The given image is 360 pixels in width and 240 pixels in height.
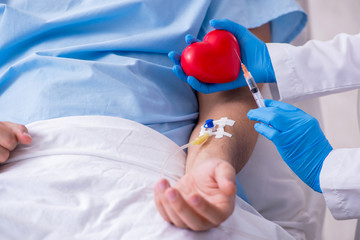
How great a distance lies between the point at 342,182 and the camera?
1000 mm

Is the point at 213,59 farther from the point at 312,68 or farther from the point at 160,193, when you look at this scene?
the point at 160,193

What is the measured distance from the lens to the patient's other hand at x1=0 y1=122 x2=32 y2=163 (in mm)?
904

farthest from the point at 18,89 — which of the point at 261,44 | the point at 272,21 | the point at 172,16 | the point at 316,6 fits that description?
the point at 316,6

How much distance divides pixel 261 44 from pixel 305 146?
376 millimetres

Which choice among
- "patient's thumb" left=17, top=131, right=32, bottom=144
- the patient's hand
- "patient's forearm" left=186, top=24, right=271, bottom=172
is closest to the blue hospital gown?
"patient's forearm" left=186, top=24, right=271, bottom=172

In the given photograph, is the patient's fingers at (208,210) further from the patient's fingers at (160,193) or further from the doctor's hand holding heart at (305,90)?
the doctor's hand holding heart at (305,90)

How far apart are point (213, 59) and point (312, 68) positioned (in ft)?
1.12

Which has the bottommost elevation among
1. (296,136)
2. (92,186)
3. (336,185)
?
(336,185)

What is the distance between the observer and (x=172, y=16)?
1.28 m

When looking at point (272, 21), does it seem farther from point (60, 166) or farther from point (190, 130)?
point (60, 166)

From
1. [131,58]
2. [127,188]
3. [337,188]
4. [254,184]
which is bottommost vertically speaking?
[254,184]

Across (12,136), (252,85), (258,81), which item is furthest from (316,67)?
(12,136)

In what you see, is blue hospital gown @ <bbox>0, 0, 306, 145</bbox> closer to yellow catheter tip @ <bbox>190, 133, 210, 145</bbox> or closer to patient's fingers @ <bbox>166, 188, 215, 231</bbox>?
yellow catheter tip @ <bbox>190, 133, 210, 145</bbox>

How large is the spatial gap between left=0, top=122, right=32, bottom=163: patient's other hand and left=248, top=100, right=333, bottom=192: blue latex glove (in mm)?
574
